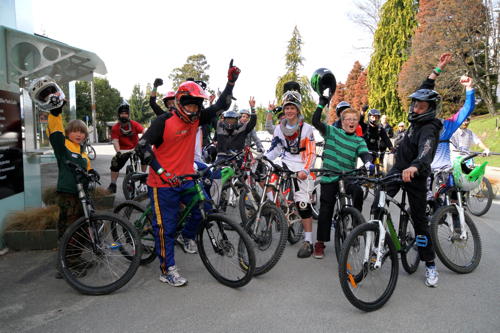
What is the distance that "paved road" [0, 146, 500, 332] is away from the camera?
3.15 metres

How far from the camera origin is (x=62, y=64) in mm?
7508

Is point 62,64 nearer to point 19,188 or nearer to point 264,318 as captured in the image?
point 19,188

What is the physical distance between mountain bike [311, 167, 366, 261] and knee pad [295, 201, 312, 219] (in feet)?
1.71

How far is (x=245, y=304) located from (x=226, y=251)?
0.61 m

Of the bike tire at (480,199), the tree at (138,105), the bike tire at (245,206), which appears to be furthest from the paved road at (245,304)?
the tree at (138,105)

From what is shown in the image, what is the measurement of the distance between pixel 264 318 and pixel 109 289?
1596 mm

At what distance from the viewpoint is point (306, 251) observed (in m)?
4.95

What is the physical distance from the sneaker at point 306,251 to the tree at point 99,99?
60.0 meters

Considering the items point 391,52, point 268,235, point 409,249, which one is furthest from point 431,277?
point 391,52

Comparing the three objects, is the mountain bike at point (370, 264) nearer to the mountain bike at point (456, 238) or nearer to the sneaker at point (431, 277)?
the sneaker at point (431, 277)

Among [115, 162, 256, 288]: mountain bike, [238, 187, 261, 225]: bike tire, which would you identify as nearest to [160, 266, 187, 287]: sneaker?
[115, 162, 256, 288]: mountain bike

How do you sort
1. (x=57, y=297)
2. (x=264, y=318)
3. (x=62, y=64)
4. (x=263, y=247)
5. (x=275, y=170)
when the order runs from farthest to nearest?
1. (x=62, y=64)
2. (x=275, y=170)
3. (x=263, y=247)
4. (x=57, y=297)
5. (x=264, y=318)

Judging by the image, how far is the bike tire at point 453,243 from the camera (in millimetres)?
4211

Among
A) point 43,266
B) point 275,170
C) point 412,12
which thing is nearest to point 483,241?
point 275,170
